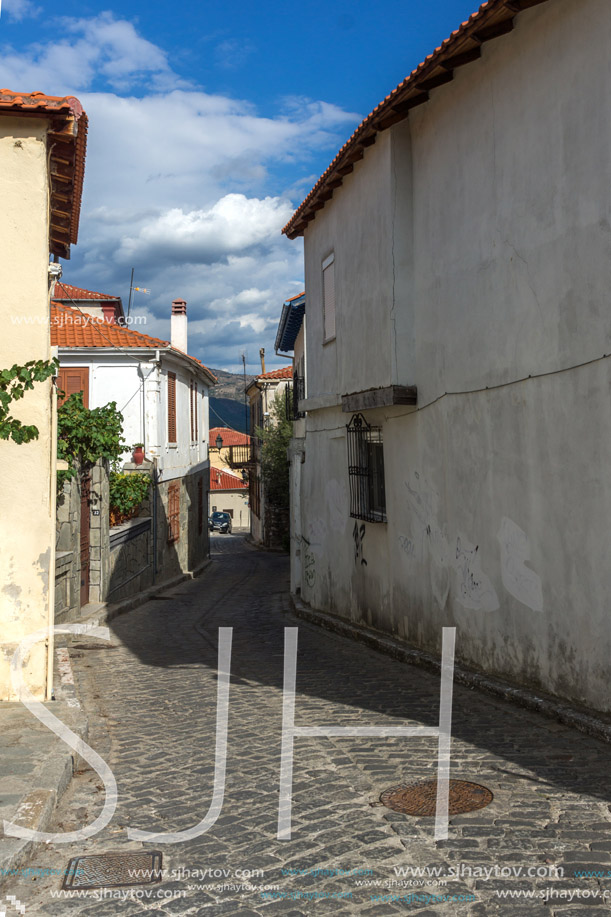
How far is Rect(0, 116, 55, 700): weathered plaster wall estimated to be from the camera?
7707 millimetres

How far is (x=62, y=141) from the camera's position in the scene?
314 inches

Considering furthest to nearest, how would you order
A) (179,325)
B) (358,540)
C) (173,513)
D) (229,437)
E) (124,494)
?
(229,437), (179,325), (173,513), (124,494), (358,540)

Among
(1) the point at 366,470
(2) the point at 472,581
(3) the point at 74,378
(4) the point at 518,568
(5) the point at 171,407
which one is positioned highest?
(3) the point at 74,378

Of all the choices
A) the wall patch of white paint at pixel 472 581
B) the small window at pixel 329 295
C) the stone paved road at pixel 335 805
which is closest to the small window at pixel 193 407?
the small window at pixel 329 295

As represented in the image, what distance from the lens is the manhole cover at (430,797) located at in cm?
525

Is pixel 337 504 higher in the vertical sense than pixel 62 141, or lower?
lower

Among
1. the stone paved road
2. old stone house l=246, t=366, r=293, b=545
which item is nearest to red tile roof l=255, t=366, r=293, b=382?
old stone house l=246, t=366, r=293, b=545

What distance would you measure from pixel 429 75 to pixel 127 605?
11.7 meters

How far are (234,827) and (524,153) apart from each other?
20.3ft

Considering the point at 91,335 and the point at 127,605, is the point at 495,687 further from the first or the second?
the point at 91,335

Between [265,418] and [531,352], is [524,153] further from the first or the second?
[265,418]

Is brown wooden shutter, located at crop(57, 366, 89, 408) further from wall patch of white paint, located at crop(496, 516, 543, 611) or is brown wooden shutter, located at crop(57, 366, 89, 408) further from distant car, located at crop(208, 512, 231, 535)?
distant car, located at crop(208, 512, 231, 535)

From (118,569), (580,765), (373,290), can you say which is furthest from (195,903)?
(118,569)

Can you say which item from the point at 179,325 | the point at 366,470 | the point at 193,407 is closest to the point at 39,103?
the point at 366,470
